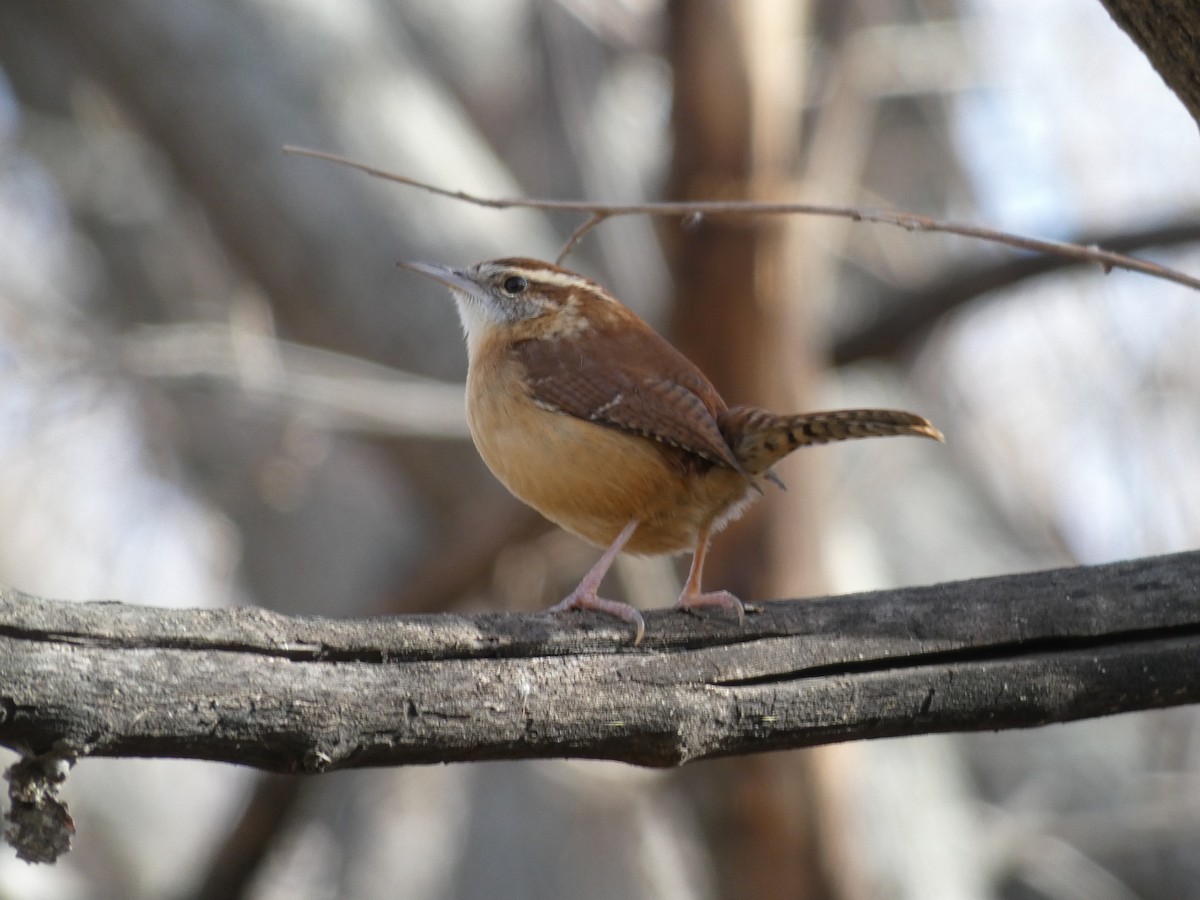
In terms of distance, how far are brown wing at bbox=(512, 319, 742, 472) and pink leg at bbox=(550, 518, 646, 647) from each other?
0.24m

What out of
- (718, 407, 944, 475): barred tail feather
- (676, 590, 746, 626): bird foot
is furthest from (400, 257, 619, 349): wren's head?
(676, 590, 746, 626): bird foot

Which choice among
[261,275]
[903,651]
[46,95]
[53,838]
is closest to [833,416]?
[903,651]

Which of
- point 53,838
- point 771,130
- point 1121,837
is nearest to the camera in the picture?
point 53,838

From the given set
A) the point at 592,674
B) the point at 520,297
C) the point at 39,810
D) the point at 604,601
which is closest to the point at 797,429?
the point at 604,601

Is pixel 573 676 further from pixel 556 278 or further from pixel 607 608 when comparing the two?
pixel 556 278

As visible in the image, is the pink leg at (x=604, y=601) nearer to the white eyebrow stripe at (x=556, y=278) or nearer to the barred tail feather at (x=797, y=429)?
the barred tail feather at (x=797, y=429)

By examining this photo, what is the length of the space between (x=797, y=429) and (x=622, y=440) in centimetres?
40

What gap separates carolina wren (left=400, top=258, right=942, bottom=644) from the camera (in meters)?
2.84

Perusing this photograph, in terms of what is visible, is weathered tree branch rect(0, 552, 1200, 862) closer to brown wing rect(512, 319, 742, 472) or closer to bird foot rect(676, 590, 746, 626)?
bird foot rect(676, 590, 746, 626)

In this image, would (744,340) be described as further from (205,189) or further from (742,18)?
(205,189)

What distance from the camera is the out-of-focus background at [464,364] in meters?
5.21

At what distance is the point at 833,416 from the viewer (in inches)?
102

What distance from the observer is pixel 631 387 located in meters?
2.96

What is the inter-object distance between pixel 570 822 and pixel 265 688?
6.37 m
